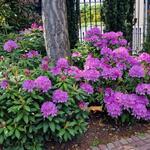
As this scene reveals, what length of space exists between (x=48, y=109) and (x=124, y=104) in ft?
3.62

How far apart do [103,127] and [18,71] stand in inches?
54.8

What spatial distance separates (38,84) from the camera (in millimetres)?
3926

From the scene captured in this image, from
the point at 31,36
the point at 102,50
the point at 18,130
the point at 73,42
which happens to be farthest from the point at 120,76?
the point at 73,42

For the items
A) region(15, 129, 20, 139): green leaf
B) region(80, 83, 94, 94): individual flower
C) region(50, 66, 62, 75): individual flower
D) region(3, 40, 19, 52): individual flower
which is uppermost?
region(3, 40, 19, 52): individual flower

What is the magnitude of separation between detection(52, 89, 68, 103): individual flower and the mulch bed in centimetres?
66

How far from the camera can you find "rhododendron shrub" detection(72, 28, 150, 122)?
449cm

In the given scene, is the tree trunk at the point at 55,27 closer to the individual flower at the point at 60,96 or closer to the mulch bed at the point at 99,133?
the mulch bed at the point at 99,133

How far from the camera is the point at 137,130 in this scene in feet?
15.6

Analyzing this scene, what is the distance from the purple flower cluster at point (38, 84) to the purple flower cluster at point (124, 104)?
95cm

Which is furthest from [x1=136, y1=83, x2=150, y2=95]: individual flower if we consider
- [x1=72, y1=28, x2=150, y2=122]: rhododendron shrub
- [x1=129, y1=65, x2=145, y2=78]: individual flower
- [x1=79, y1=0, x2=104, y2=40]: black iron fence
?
[x1=79, y1=0, x2=104, y2=40]: black iron fence

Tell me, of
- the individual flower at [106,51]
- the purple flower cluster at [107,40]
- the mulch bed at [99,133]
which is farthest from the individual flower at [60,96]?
the purple flower cluster at [107,40]

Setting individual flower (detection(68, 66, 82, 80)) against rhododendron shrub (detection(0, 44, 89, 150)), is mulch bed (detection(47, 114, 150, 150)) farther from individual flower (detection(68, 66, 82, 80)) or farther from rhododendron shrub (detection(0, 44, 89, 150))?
individual flower (detection(68, 66, 82, 80))

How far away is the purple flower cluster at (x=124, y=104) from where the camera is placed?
4.45m

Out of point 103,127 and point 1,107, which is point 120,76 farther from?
point 1,107
